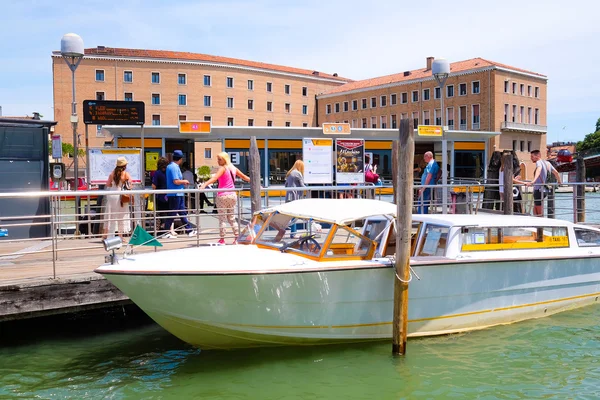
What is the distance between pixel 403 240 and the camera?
7.59 metres

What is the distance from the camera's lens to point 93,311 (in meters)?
9.99

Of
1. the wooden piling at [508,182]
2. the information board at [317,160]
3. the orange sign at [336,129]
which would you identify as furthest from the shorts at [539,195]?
the orange sign at [336,129]

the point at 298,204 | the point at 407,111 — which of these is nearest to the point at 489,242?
the point at 298,204

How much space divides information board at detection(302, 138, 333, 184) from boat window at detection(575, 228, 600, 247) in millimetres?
A: 7001

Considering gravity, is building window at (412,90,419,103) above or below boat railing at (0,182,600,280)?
above

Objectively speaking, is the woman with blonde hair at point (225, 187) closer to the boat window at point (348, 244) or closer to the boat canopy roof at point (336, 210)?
the boat canopy roof at point (336, 210)

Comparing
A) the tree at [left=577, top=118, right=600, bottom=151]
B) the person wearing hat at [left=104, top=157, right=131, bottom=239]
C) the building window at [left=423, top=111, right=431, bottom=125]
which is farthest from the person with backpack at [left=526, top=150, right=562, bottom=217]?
the tree at [left=577, top=118, right=600, bottom=151]

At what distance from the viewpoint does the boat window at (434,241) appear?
8.38m

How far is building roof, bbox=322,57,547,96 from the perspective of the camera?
69.0 meters

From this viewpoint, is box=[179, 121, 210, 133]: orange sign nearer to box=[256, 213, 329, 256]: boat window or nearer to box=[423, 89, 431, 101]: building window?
box=[256, 213, 329, 256]: boat window

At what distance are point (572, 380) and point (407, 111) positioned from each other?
70.1 m

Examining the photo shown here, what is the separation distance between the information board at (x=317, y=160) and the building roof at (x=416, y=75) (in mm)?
56567

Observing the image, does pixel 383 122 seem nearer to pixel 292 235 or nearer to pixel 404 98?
pixel 404 98

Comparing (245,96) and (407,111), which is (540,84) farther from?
(245,96)
